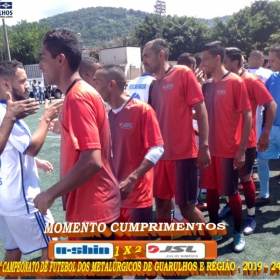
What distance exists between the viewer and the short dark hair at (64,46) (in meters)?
2.11

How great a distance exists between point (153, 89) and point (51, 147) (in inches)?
261

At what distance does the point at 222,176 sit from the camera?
3752 millimetres

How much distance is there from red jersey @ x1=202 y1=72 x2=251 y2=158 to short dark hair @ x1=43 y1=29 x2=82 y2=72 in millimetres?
1963

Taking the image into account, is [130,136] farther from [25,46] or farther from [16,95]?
[25,46]

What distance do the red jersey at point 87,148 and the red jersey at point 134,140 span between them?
593 millimetres

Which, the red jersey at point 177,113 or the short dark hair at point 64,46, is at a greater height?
the short dark hair at point 64,46

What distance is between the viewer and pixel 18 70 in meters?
2.84

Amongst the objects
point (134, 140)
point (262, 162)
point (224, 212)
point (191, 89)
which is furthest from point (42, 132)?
point (262, 162)

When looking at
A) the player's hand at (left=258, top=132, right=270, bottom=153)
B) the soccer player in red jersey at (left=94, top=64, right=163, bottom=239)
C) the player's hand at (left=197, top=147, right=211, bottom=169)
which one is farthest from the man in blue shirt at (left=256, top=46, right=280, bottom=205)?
the soccer player in red jersey at (left=94, top=64, right=163, bottom=239)

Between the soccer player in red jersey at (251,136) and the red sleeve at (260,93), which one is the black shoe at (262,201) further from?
the red sleeve at (260,93)

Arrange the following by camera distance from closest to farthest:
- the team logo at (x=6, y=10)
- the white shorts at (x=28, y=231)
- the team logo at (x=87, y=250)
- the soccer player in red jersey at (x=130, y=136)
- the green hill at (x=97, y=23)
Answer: the team logo at (x=87, y=250)
the white shorts at (x=28, y=231)
the soccer player in red jersey at (x=130, y=136)
the team logo at (x=6, y=10)
the green hill at (x=97, y=23)

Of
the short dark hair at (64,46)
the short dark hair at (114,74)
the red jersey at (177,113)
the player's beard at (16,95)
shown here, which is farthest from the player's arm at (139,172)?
the player's beard at (16,95)

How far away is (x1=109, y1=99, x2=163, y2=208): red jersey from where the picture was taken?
2.80 metres

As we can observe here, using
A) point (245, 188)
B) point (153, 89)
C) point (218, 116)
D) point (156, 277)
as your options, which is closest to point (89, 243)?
point (156, 277)
